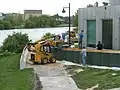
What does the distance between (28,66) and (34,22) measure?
2948 inches

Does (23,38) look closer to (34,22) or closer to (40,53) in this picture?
(40,53)

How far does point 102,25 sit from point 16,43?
2518 cm

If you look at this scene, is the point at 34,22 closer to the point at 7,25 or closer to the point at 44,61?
the point at 7,25

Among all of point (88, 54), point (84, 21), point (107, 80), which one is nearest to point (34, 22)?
point (84, 21)

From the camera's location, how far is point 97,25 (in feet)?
107

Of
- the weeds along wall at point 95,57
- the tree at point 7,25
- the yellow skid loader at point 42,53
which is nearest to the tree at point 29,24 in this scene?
the tree at point 7,25

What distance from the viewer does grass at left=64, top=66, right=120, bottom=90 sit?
59.2 ft

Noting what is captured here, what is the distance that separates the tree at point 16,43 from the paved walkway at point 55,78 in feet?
80.2

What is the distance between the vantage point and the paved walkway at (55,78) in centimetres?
1946

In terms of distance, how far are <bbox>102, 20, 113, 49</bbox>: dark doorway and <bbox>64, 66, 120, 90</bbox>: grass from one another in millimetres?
7310

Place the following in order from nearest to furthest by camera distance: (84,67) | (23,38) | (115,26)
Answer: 1. (84,67)
2. (115,26)
3. (23,38)

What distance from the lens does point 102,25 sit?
32.2m

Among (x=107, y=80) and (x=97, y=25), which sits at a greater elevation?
(x=97, y=25)

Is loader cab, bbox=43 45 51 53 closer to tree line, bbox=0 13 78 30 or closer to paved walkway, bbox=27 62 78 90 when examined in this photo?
paved walkway, bbox=27 62 78 90
